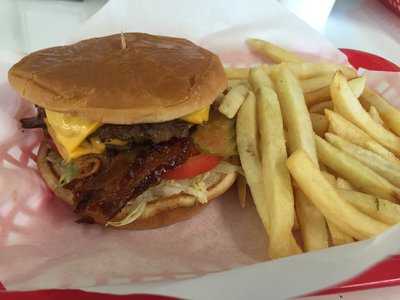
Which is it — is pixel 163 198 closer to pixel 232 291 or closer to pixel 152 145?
pixel 152 145

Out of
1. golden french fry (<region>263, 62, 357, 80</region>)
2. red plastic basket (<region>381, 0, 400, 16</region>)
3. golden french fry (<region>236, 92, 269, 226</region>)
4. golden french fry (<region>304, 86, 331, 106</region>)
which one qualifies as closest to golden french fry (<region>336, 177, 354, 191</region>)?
golden french fry (<region>236, 92, 269, 226</region>)

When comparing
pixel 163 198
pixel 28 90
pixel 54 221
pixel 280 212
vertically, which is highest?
pixel 28 90

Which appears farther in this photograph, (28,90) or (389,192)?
(28,90)

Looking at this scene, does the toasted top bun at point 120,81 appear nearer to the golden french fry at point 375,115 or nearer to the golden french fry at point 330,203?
the golden french fry at point 330,203

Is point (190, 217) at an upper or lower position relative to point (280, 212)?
lower

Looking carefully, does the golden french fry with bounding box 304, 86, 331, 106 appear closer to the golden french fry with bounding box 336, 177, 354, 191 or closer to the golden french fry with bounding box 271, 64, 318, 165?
the golden french fry with bounding box 271, 64, 318, 165

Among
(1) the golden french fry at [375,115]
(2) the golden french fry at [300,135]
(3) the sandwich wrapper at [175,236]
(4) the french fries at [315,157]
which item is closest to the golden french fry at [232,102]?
(4) the french fries at [315,157]

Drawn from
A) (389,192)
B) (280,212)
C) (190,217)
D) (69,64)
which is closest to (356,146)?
(389,192)

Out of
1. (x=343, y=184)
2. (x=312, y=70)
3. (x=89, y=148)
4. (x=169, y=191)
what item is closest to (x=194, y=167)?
(x=169, y=191)
